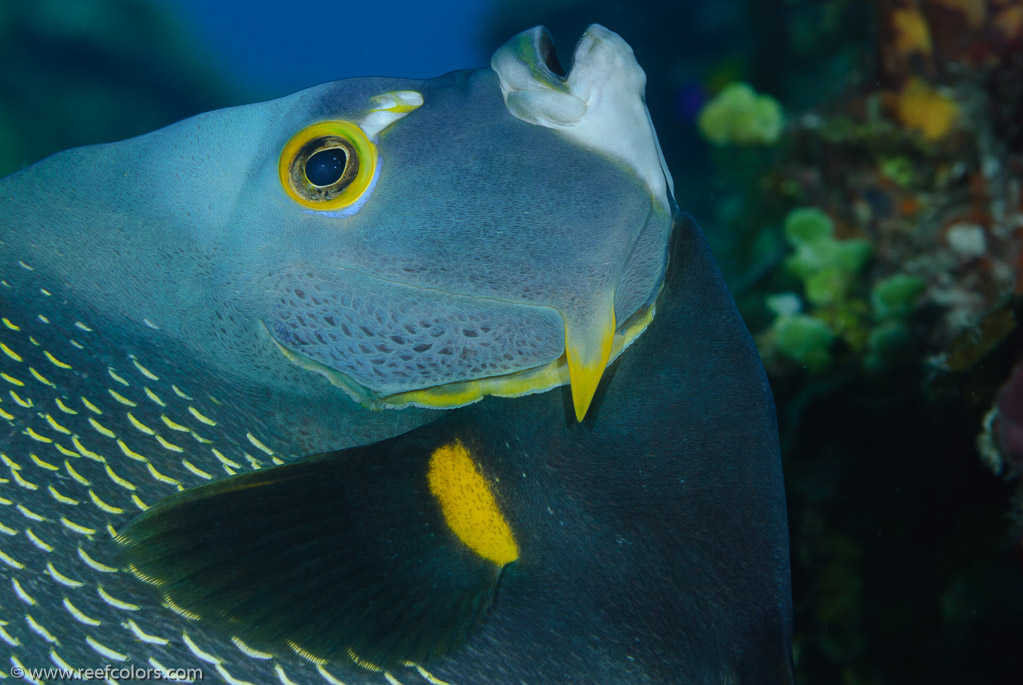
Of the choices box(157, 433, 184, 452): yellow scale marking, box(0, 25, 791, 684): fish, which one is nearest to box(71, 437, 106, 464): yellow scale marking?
box(0, 25, 791, 684): fish

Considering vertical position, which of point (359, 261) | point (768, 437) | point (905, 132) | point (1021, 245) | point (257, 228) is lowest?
point (1021, 245)

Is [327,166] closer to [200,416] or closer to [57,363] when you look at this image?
[200,416]

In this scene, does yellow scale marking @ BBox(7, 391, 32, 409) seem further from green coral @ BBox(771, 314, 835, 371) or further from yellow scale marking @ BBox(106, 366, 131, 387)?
green coral @ BBox(771, 314, 835, 371)

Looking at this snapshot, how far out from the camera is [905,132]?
312 cm

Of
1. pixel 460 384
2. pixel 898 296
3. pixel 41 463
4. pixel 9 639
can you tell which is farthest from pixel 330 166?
pixel 898 296

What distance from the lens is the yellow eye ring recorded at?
1.20m

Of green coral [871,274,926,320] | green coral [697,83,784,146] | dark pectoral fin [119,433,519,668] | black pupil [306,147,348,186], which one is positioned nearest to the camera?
dark pectoral fin [119,433,519,668]

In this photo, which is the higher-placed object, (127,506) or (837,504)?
(127,506)

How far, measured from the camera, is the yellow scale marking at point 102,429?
3.99ft

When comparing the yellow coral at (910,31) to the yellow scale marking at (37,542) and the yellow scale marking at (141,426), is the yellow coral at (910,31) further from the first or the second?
the yellow scale marking at (37,542)

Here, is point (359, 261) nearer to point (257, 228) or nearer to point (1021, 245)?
point (257, 228)

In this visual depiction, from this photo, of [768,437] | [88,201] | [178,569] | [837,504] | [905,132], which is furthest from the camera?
[905,132]

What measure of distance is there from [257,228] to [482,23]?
9.77 meters

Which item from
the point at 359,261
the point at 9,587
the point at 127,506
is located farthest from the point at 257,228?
the point at 9,587
